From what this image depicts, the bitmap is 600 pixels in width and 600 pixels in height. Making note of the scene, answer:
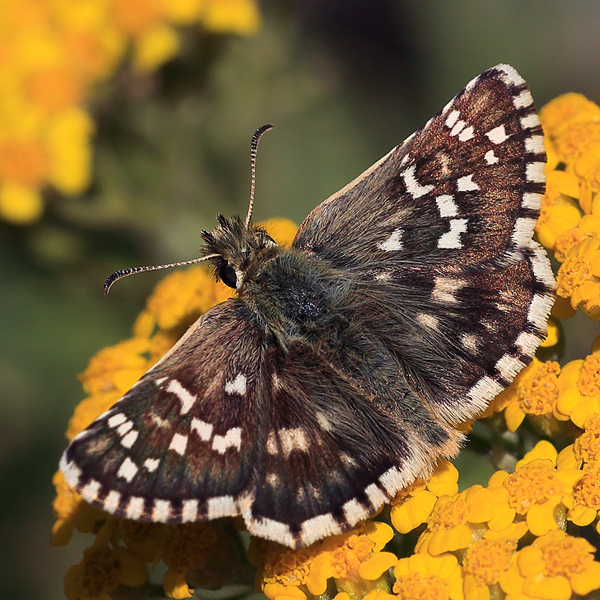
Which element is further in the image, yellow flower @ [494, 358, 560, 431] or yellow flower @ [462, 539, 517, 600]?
yellow flower @ [494, 358, 560, 431]

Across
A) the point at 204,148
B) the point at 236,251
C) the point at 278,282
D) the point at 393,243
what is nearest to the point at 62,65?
the point at 204,148

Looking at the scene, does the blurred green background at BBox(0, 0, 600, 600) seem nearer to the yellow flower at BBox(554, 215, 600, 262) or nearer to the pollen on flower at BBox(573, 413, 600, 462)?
the yellow flower at BBox(554, 215, 600, 262)

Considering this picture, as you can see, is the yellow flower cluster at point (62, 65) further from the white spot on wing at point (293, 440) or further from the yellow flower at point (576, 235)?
the white spot on wing at point (293, 440)

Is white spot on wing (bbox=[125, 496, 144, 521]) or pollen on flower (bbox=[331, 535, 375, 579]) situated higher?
white spot on wing (bbox=[125, 496, 144, 521])

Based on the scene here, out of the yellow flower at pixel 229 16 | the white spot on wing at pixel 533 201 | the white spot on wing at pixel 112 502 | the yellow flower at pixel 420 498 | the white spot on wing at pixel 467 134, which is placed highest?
the yellow flower at pixel 229 16

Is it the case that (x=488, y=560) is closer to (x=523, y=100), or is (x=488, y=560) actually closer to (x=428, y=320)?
(x=428, y=320)

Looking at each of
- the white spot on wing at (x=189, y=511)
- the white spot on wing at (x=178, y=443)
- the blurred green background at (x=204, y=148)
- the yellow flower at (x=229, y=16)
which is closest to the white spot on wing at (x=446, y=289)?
the white spot on wing at (x=178, y=443)

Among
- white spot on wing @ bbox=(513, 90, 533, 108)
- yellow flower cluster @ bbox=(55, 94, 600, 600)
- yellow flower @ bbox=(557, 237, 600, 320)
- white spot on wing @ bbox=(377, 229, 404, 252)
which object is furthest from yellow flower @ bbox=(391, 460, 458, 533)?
white spot on wing @ bbox=(513, 90, 533, 108)
